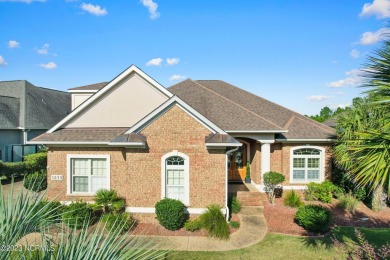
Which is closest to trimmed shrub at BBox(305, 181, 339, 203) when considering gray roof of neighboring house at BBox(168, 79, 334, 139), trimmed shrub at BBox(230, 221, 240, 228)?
gray roof of neighboring house at BBox(168, 79, 334, 139)

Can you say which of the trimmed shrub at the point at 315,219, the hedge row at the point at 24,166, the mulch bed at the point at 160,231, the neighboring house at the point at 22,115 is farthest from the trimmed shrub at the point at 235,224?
the neighboring house at the point at 22,115

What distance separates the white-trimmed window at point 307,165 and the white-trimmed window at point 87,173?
11.3 m

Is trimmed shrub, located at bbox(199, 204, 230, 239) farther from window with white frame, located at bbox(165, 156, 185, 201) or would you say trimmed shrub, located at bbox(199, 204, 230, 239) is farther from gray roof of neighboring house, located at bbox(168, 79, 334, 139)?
gray roof of neighboring house, located at bbox(168, 79, 334, 139)

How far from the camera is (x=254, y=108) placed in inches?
719

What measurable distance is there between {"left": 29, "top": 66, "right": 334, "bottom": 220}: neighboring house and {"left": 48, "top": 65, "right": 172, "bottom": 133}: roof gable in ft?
0.18

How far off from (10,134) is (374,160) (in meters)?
31.0

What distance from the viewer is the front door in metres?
18.2

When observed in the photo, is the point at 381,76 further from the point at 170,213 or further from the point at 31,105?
Answer: the point at 31,105

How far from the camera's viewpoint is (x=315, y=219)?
10484mm

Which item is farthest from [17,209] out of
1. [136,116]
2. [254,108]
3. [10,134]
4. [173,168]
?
[10,134]

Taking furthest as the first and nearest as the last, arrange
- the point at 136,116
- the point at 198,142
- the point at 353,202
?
the point at 136,116 → the point at 353,202 → the point at 198,142

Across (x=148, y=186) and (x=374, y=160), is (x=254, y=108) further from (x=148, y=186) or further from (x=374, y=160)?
(x=374, y=160)

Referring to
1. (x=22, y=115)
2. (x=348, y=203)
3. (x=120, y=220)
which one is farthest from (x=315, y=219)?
(x=22, y=115)

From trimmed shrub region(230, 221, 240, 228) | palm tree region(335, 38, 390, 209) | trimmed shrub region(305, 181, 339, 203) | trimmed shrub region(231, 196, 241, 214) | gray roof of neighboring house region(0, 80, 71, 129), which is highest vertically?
gray roof of neighboring house region(0, 80, 71, 129)
